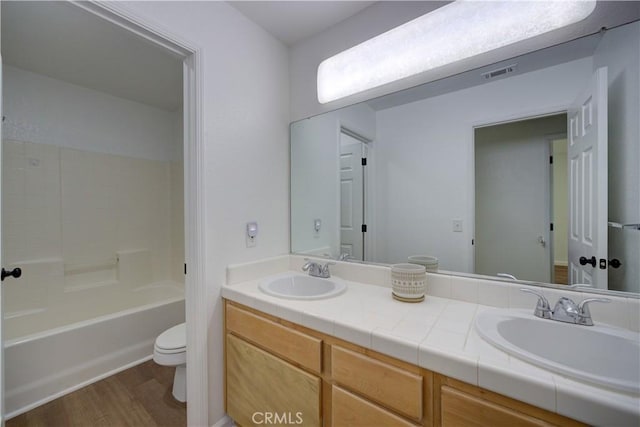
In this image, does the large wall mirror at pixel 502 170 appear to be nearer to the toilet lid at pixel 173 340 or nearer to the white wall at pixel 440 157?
the white wall at pixel 440 157

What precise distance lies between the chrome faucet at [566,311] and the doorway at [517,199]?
7.0 inches

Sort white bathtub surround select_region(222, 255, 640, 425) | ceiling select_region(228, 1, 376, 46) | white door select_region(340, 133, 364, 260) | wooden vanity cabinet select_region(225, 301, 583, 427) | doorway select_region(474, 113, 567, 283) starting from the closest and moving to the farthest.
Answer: white bathtub surround select_region(222, 255, 640, 425) → wooden vanity cabinet select_region(225, 301, 583, 427) → doorway select_region(474, 113, 567, 283) → ceiling select_region(228, 1, 376, 46) → white door select_region(340, 133, 364, 260)

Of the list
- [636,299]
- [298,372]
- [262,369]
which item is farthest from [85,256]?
[636,299]

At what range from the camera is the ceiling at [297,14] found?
1.46 m

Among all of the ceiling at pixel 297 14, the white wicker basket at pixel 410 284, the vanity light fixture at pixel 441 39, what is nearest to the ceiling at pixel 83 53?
the ceiling at pixel 297 14

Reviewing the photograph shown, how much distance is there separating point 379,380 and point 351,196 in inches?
43.3

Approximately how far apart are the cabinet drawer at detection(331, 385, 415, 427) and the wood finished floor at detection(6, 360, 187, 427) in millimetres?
1124

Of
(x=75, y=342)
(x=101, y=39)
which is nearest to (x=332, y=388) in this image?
(x=75, y=342)

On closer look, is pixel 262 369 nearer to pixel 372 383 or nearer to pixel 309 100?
pixel 372 383

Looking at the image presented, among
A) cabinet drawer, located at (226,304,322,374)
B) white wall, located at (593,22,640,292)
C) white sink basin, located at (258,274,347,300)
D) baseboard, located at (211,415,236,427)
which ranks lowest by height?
baseboard, located at (211,415,236,427)

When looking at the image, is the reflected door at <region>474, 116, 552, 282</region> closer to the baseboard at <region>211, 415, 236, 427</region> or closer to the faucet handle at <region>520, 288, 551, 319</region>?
the faucet handle at <region>520, 288, 551, 319</region>

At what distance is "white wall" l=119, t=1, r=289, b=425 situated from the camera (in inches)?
53.6

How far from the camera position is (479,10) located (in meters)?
1.17

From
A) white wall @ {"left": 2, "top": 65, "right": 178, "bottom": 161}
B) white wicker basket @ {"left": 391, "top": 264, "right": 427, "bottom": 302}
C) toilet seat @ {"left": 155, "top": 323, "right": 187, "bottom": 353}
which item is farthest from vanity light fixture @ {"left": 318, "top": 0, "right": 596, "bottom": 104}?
white wall @ {"left": 2, "top": 65, "right": 178, "bottom": 161}
